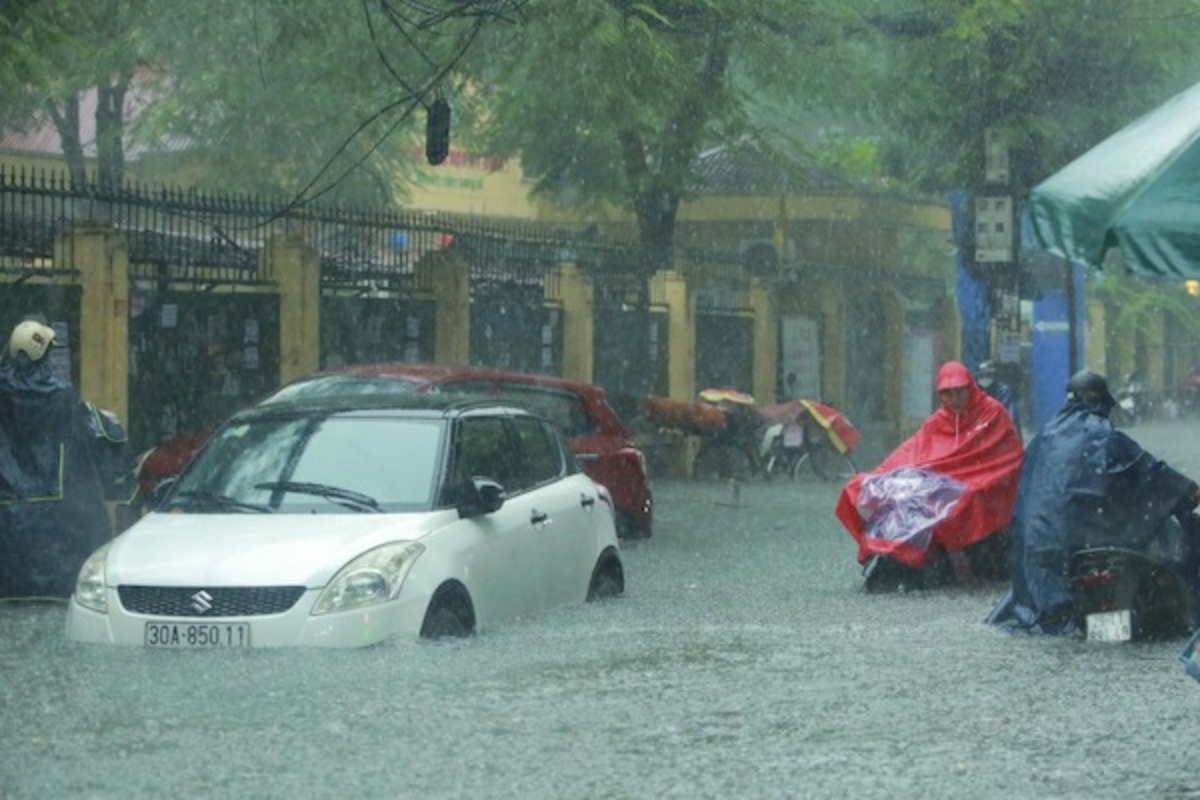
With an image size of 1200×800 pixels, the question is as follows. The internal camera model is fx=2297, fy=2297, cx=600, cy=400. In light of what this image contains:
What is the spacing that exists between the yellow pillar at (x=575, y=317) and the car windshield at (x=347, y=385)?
386 inches

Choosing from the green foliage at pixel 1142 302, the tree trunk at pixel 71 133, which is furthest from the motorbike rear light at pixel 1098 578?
the green foliage at pixel 1142 302

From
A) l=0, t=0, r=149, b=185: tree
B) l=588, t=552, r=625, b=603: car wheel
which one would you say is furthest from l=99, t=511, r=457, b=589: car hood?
l=0, t=0, r=149, b=185: tree

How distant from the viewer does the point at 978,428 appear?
15344mm

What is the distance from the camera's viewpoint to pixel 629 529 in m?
19.5

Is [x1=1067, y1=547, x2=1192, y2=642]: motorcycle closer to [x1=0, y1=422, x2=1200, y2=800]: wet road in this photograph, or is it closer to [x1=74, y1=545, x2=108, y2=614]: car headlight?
[x1=0, y1=422, x2=1200, y2=800]: wet road

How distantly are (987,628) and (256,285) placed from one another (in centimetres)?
1037

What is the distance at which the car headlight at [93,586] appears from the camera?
1067 cm

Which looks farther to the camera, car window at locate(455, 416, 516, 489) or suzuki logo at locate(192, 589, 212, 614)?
car window at locate(455, 416, 516, 489)

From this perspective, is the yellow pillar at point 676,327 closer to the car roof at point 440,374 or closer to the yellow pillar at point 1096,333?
the car roof at point 440,374

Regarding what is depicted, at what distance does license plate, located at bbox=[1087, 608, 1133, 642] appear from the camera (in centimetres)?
1158

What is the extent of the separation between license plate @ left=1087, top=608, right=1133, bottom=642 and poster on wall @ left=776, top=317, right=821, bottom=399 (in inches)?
896

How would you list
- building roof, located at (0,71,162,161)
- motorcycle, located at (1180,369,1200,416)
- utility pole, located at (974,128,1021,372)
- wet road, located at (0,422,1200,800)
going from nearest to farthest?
wet road, located at (0,422,1200,800) < utility pole, located at (974,128,1021,372) < building roof, located at (0,71,162,161) < motorcycle, located at (1180,369,1200,416)

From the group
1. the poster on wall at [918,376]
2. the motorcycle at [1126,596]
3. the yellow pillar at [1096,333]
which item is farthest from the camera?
the yellow pillar at [1096,333]

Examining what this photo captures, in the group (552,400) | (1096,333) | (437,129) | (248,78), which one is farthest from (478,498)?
(1096,333)
